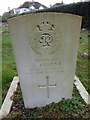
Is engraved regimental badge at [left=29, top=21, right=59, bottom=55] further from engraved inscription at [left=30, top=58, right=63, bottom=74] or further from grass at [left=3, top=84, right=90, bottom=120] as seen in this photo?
grass at [left=3, top=84, right=90, bottom=120]

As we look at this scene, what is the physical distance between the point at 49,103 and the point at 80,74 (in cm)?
257

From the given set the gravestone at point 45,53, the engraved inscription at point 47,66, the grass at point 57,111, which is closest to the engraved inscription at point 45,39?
the gravestone at point 45,53

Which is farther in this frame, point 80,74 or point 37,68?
point 80,74

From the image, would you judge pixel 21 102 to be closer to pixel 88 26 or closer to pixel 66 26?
pixel 66 26

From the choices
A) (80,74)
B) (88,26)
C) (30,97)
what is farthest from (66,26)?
(88,26)

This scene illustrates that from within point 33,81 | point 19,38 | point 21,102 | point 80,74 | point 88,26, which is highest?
point 19,38

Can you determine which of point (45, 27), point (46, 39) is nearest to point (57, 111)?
point (46, 39)

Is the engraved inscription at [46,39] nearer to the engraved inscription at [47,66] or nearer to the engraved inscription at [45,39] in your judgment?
the engraved inscription at [45,39]

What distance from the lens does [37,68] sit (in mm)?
4398

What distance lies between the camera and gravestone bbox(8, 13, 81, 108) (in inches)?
165

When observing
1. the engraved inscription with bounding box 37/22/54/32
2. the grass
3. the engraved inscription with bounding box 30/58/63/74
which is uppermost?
the engraved inscription with bounding box 37/22/54/32

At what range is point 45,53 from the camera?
171 inches

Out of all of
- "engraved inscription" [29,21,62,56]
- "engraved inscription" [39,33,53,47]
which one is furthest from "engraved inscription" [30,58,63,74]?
"engraved inscription" [39,33,53,47]

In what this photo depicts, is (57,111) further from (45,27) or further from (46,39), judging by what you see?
(45,27)
